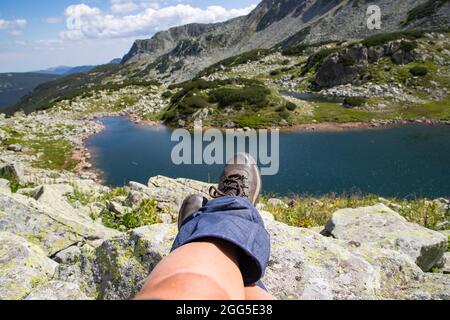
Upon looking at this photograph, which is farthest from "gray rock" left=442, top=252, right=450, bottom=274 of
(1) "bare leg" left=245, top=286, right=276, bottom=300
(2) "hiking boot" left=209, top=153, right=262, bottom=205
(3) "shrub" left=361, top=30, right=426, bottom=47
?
(3) "shrub" left=361, top=30, right=426, bottom=47

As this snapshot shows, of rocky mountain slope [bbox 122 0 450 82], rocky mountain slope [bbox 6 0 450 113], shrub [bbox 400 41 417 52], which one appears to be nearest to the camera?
shrub [bbox 400 41 417 52]

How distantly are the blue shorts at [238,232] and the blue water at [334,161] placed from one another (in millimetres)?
13008

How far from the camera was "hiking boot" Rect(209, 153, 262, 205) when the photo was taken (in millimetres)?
5418

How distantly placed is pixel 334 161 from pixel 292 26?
10840cm

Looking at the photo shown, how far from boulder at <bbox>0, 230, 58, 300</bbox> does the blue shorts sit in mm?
1543

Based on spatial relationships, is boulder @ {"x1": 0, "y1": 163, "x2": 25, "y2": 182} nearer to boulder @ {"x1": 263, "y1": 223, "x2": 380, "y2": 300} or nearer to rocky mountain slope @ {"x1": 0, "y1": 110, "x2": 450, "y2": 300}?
rocky mountain slope @ {"x1": 0, "y1": 110, "x2": 450, "y2": 300}

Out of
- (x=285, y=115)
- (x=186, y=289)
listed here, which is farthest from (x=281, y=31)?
(x=186, y=289)

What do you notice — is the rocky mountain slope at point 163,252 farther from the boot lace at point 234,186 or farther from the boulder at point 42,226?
the boot lace at point 234,186

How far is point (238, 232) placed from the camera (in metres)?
3.22

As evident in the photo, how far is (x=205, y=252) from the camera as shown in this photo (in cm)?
289

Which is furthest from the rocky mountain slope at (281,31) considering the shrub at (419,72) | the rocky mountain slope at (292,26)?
the shrub at (419,72)

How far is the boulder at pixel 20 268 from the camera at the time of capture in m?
3.35

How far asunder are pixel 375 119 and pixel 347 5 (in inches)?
3117
